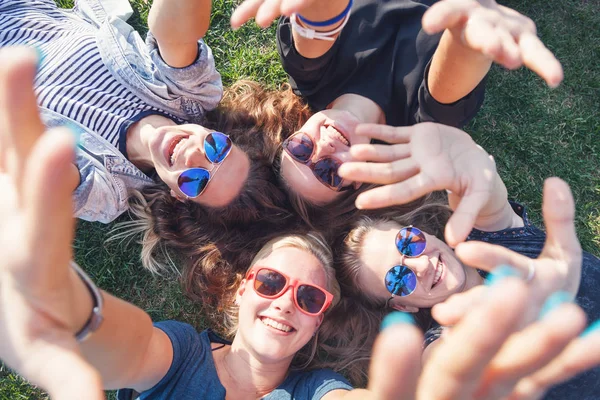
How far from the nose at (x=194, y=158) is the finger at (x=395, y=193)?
1.12 metres

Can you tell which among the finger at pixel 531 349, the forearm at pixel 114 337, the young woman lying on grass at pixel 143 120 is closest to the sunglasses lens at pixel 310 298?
the young woman lying on grass at pixel 143 120

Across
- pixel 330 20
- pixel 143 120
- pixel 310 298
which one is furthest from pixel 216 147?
pixel 310 298

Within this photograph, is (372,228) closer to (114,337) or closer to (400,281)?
(400,281)

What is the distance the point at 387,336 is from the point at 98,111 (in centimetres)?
237

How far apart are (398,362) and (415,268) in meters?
1.45

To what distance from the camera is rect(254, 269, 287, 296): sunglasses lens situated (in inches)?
95.1

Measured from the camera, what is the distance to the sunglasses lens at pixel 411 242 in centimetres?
243

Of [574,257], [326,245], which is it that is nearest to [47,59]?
[326,245]

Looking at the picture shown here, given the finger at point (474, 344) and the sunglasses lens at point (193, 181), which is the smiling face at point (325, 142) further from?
the finger at point (474, 344)

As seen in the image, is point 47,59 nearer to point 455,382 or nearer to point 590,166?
point 455,382

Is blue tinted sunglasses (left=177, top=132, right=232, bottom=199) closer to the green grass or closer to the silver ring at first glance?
the green grass

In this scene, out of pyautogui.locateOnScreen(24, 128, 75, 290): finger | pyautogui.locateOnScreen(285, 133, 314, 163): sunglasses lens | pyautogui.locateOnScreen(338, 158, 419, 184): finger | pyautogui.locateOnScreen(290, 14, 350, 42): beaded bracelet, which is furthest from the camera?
pyautogui.locateOnScreen(285, 133, 314, 163): sunglasses lens

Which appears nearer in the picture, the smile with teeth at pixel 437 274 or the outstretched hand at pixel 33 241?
the outstretched hand at pixel 33 241

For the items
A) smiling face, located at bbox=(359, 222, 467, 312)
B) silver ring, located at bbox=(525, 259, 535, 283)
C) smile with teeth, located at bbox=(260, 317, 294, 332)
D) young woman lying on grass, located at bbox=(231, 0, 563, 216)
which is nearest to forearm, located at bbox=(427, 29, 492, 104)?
young woman lying on grass, located at bbox=(231, 0, 563, 216)
